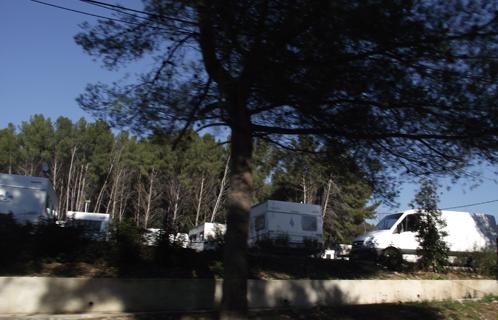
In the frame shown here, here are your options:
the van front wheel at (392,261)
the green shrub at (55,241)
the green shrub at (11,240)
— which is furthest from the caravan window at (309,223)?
the green shrub at (11,240)

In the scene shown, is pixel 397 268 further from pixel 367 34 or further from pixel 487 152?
pixel 367 34

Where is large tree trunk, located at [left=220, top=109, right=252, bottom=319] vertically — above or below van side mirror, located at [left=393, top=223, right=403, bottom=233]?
below

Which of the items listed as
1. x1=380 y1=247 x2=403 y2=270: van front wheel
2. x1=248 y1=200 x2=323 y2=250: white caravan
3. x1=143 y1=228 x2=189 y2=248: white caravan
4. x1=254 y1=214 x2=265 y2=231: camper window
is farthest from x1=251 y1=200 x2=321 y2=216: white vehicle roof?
x1=143 y1=228 x2=189 y2=248: white caravan

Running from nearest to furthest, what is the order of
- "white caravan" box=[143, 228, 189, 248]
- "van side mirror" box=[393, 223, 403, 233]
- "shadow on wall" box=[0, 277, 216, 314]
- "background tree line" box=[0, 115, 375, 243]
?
"shadow on wall" box=[0, 277, 216, 314]
"white caravan" box=[143, 228, 189, 248]
"van side mirror" box=[393, 223, 403, 233]
"background tree line" box=[0, 115, 375, 243]

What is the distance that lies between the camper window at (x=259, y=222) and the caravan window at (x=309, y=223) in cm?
185

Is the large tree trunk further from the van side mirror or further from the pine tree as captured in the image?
the van side mirror

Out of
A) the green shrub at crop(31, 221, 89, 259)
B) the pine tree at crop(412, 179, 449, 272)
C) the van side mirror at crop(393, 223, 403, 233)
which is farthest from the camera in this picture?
the van side mirror at crop(393, 223, 403, 233)

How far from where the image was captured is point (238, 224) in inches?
291

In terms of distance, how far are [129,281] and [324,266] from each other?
657cm

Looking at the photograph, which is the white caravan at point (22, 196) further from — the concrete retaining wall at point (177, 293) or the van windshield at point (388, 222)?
the van windshield at point (388, 222)

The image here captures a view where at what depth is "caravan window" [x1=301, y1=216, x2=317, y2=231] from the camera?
24875 millimetres

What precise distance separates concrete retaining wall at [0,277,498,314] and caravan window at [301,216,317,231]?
426 inches

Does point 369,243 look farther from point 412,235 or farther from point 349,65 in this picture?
point 349,65

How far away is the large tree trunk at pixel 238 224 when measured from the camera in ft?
23.2
